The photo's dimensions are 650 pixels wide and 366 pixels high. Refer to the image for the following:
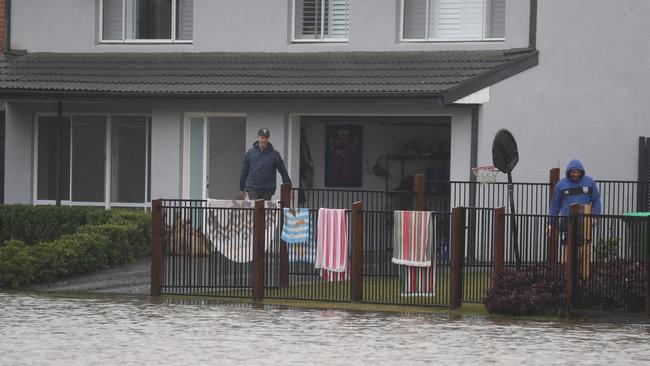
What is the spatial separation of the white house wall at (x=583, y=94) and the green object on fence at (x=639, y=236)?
23.2 ft

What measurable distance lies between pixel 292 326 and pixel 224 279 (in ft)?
9.19

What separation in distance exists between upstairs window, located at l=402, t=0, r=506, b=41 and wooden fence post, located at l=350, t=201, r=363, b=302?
8303 millimetres

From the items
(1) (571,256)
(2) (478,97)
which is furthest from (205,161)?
(1) (571,256)

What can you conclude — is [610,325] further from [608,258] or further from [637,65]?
[637,65]

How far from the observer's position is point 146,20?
26641 mm

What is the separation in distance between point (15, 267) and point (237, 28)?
8791mm

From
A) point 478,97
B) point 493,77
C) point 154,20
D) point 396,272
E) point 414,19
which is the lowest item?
point 396,272

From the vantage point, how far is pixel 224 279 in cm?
1725

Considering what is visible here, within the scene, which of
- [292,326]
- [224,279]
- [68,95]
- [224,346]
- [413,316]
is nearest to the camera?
[224,346]

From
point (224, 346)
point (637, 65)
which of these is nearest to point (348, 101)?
point (637, 65)

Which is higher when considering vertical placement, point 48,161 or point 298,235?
point 48,161

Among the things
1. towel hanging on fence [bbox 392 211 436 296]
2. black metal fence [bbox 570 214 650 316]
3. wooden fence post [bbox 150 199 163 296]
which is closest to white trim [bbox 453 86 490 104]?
towel hanging on fence [bbox 392 211 436 296]

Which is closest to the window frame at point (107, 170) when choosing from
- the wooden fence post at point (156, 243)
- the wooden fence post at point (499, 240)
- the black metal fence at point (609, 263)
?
the wooden fence post at point (156, 243)

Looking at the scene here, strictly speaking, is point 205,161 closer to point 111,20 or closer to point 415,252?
point 111,20
